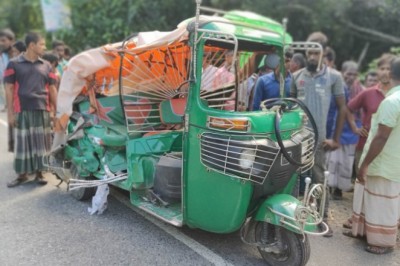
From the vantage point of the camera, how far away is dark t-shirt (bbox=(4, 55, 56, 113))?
16.8ft

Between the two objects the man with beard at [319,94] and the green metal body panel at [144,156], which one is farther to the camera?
the man with beard at [319,94]

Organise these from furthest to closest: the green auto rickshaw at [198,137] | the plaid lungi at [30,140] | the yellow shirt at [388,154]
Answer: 1. the plaid lungi at [30,140]
2. the yellow shirt at [388,154]
3. the green auto rickshaw at [198,137]

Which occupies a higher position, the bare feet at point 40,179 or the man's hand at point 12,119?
the man's hand at point 12,119

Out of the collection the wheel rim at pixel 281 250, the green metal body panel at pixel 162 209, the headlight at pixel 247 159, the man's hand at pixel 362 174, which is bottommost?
the wheel rim at pixel 281 250

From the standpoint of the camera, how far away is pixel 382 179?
383 cm

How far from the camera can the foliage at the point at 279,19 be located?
39.0ft

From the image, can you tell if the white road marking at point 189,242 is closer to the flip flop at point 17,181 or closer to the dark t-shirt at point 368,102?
the flip flop at point 17,181

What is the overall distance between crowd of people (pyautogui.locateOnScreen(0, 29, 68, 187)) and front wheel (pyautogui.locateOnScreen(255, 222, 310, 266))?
131 inches

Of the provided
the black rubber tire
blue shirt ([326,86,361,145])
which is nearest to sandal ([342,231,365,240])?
blue shirt ([326,86,361,145])

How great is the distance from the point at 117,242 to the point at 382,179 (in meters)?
2.61

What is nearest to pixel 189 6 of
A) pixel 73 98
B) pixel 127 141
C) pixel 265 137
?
pixel 73 98

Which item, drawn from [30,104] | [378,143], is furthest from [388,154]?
[30,104]

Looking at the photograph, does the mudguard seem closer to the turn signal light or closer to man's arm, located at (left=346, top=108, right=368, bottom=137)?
the turn signal light

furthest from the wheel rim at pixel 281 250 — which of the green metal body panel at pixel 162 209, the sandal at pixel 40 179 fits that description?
the sandal at pixel 40 179
